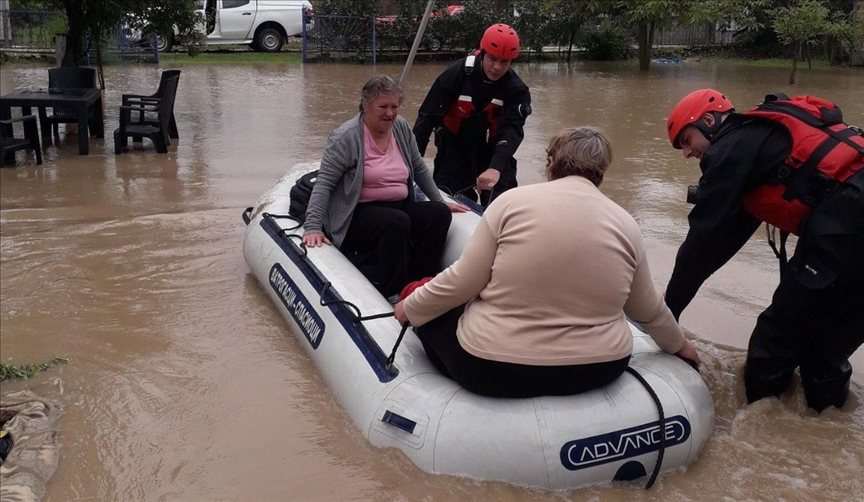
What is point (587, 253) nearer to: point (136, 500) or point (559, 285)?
point (559, 285)

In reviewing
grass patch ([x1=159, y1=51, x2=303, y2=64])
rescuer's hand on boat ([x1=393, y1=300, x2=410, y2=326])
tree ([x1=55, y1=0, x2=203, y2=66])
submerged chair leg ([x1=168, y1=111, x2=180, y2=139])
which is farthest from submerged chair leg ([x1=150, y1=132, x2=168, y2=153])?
grass patch ([x1=159, y1=51, x2=303, y2=64])

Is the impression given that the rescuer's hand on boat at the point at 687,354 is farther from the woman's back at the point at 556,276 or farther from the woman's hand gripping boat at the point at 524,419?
the woman's back at the point at 556,276

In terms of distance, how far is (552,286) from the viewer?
3.11 meters

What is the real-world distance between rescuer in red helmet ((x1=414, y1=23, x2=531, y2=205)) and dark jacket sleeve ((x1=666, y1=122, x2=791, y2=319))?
1912mm

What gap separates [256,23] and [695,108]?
1889 centimetres

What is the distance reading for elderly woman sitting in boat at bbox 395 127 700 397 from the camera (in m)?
3.08

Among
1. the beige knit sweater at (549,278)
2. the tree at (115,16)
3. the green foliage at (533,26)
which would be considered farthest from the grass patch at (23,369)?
the green foliage at (533,26)

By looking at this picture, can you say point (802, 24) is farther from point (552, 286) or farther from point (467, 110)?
point (552, 286)

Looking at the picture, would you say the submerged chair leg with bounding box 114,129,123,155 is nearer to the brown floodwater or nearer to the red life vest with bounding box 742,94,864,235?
the brown floodwater

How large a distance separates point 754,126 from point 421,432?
69.6 inches

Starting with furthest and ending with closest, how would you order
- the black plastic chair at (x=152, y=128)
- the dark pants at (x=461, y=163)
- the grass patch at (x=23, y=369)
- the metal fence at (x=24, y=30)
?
1. the metal fence at (x=24, y=30)
2. the black plastic chair at (x=152, y=128)
3. the dark pants at (x=461, y=163)
4. the grass patch at (x=23, y=369)

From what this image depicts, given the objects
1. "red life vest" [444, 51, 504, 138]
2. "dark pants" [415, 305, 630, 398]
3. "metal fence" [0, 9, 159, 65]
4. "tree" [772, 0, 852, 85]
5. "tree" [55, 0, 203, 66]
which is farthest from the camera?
"metal fence" [0, 9, 159, 65]

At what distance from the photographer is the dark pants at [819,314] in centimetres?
346

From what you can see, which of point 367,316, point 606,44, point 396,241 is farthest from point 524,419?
point 606,44
